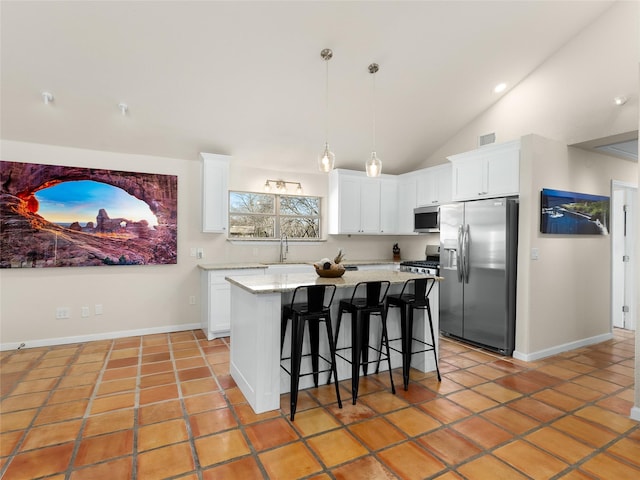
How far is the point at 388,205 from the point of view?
240 inches

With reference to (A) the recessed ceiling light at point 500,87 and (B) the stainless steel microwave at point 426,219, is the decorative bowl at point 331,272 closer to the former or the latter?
(B) the stainless steel microwave at point 426,219

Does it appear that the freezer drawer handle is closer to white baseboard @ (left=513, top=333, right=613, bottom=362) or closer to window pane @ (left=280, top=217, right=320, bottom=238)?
white baseboard @ (left=513, top=333, right=613, bottom=362)

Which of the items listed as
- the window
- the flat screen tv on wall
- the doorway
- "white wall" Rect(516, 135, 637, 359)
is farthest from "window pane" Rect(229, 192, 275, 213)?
the doorway

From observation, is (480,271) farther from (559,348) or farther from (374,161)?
(374,161)

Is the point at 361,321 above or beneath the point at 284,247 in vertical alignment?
beneath

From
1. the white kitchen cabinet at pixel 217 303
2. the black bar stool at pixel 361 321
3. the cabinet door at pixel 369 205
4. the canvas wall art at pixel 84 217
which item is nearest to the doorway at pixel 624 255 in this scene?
the cabinet door at pixel 369 205

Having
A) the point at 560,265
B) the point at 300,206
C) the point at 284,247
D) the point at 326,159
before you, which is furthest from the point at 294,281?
the point at 560,265

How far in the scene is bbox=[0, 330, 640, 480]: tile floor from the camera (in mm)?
2004

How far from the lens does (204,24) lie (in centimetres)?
313

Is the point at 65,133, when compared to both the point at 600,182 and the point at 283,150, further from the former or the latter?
the point at 600,182

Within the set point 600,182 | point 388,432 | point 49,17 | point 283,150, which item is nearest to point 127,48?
point 49,17

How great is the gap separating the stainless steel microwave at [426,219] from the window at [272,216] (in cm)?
162

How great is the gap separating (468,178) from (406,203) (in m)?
1.62

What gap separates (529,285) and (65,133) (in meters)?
5.46
